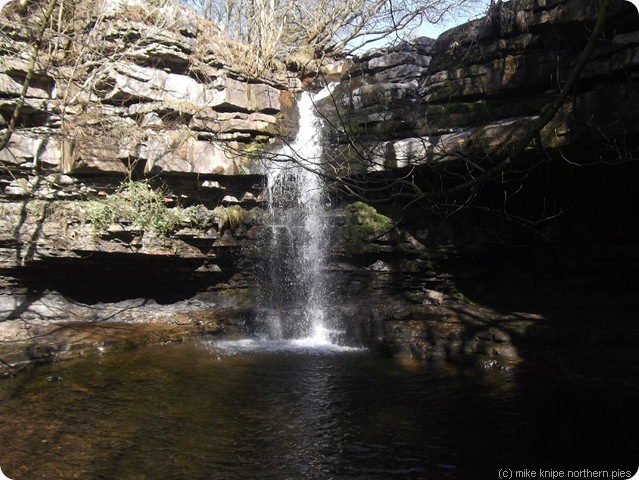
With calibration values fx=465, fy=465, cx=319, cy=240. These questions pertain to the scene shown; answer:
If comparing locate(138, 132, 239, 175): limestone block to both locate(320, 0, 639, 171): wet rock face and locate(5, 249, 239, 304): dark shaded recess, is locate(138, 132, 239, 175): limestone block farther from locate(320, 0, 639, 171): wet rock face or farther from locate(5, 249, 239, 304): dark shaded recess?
locate(320, 0, 639, 171): wet rock face

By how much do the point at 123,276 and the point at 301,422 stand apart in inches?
216

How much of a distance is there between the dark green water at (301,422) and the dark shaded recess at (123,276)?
240 centimetres

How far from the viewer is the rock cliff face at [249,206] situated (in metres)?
6.85

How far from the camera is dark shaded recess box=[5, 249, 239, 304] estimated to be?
803 centimetres

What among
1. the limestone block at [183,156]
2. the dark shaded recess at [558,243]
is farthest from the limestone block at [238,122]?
the dark shaded recess at [558,243]

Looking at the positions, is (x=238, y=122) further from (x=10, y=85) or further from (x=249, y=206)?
(x=10, y=85)

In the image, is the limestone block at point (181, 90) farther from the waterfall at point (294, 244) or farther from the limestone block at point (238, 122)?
the waterfall at point (294, 244)

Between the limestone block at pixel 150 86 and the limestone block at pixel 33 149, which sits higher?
the limestone block at pixel 150 86

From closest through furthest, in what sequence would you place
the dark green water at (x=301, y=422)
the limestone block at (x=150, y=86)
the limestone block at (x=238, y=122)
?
the dark green water at (x=301, y=422), the limestone block at (x=150, y=86), the limestone block at (x=238, y=122)

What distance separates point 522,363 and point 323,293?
4015 millimetres

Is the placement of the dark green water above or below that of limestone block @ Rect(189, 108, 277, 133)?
below

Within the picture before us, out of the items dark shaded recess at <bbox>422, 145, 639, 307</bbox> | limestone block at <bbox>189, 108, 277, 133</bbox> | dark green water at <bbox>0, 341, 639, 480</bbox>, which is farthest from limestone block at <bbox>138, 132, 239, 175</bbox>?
dark shaded recess at <bbox>422, 145, 639, 307</bbox>

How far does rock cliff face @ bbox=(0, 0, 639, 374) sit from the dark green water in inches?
46.7

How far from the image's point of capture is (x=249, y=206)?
9.10 metres
